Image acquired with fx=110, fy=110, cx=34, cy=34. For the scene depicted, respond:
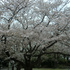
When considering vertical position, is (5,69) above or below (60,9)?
below

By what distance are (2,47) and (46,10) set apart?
3033mm

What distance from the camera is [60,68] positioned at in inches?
623

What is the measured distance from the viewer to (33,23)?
6.35 meters

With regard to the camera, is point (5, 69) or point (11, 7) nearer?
point (11, 7)

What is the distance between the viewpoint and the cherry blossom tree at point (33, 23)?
5249 mm

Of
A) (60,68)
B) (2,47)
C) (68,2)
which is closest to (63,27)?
(68,2)

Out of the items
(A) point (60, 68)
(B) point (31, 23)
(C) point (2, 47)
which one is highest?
(B) point (31, 23)

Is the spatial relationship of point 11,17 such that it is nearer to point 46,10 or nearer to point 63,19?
point 46,10

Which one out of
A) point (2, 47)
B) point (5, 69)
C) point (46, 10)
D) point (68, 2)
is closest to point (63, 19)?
point (46, 10)

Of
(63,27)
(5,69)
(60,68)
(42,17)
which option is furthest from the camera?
(60,68)

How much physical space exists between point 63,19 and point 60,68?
12.1 meters

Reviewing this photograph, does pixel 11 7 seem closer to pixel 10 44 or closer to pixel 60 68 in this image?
pixel 10 44

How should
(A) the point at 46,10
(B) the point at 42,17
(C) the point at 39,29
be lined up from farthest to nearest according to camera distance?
(B) the point at 42,17 → (A) the point at 46,10 → (C) the point at 39,29

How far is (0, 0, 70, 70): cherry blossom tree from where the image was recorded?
17.2 feet
